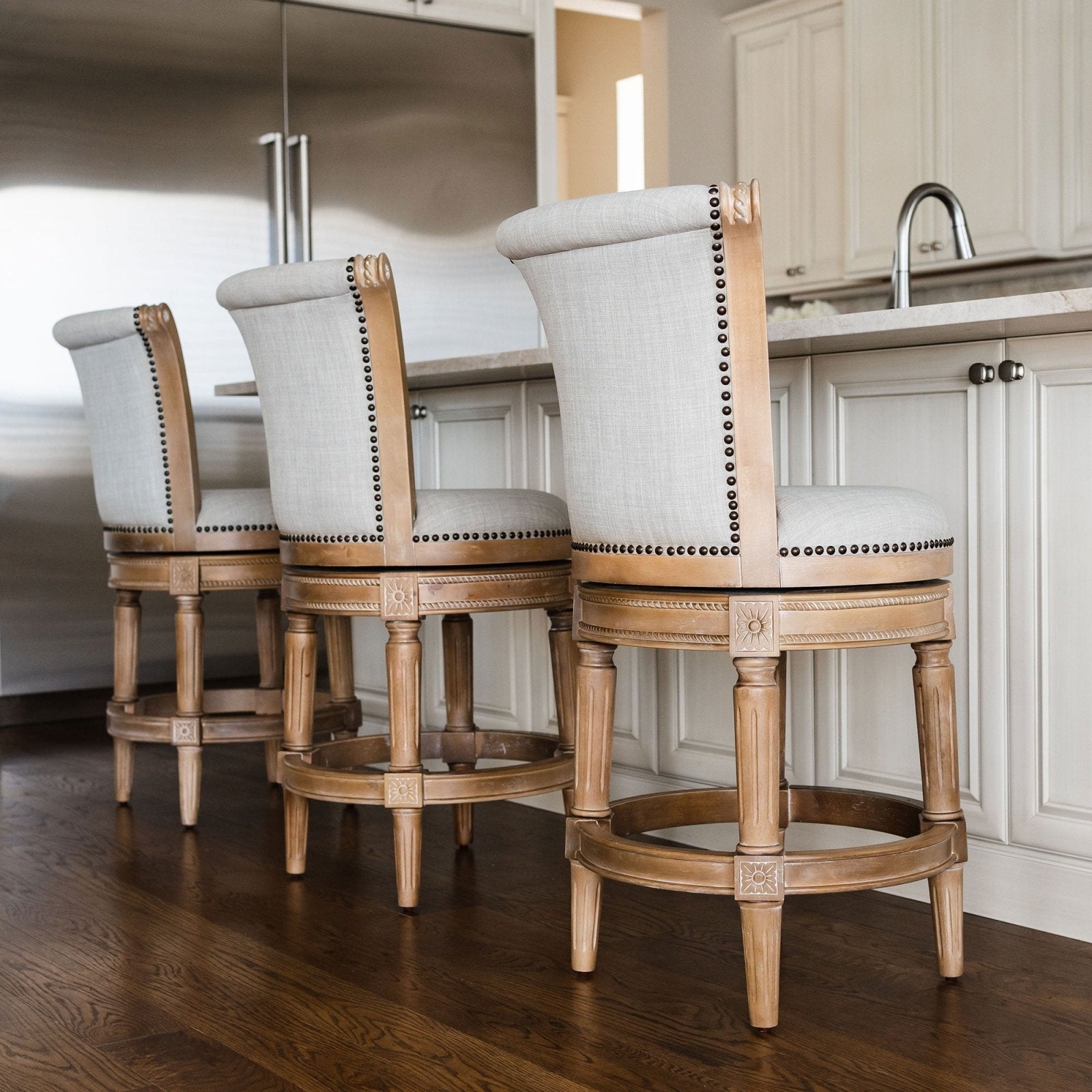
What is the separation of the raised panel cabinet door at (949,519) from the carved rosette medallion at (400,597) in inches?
25.4

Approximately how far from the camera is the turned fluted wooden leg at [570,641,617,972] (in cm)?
181

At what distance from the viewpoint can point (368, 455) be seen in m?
2.17

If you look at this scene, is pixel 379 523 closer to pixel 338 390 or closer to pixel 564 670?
pixel 338 390

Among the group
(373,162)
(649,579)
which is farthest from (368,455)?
(373,162)

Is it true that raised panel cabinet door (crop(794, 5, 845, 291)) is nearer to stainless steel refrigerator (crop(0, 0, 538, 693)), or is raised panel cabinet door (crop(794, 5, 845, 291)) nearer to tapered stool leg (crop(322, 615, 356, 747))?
stainless steel refrigerator (crop(0, 0, 538, 693))

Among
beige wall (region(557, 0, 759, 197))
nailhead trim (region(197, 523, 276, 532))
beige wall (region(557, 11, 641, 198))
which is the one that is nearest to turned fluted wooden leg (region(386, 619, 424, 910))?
nailhead trim (region(197, 523, 276, 532))

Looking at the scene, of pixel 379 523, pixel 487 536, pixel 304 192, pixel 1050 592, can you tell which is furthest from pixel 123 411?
pixel 304 192

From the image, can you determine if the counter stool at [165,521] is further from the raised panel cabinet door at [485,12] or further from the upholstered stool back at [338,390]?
the raised panel cabinet door at [485,12]

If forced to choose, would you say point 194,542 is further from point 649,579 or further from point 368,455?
point 649,579

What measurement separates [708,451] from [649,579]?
0.18 meters

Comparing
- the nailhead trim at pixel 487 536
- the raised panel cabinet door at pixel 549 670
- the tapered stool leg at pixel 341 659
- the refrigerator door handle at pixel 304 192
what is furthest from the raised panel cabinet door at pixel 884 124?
the nailhead trim at pixel 487 536

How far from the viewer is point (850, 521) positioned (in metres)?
1.67

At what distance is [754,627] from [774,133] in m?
3.78

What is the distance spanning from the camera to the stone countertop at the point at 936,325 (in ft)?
5.80
